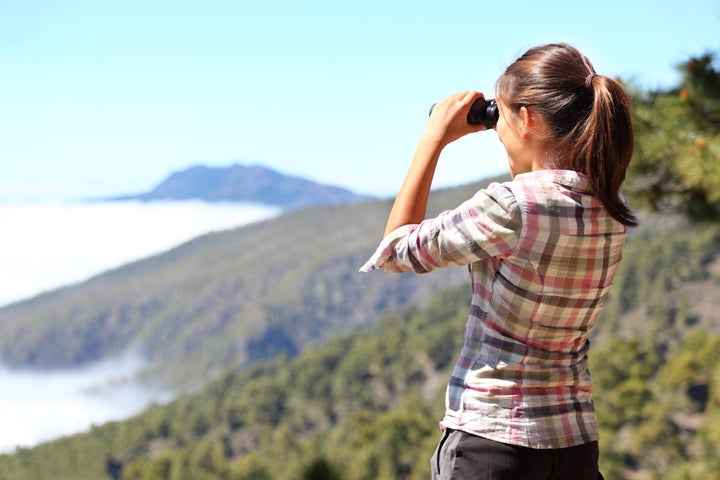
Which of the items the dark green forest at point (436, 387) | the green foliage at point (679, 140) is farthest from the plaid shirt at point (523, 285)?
the green foliage at point (679, 140)

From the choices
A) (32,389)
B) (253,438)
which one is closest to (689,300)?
(253,438)

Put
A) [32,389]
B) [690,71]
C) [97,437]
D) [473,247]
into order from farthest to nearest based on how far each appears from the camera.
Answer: [32,389]
[97,437]
[690,71]
[473,247]

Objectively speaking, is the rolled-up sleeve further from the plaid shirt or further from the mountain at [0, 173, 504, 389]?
the mountain at [0, 173, 504, 389]

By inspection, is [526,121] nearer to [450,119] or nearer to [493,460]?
[450,119]

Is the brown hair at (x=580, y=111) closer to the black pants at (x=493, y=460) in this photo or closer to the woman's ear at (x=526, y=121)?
the woman's ear at (x=526, y=121)

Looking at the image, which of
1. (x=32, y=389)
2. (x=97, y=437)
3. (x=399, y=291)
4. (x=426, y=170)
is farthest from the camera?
(x=32, y=389)

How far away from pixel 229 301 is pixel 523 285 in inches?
4940

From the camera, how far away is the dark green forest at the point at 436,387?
335cm

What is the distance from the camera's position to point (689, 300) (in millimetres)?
52406

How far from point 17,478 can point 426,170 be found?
4826 centimetres

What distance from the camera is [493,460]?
1.16 metres

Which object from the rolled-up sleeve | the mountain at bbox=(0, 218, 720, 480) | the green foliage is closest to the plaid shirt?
the rolled-up sleeve

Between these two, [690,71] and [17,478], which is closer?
[690,71]

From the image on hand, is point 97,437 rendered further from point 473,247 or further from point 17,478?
point 473,247
